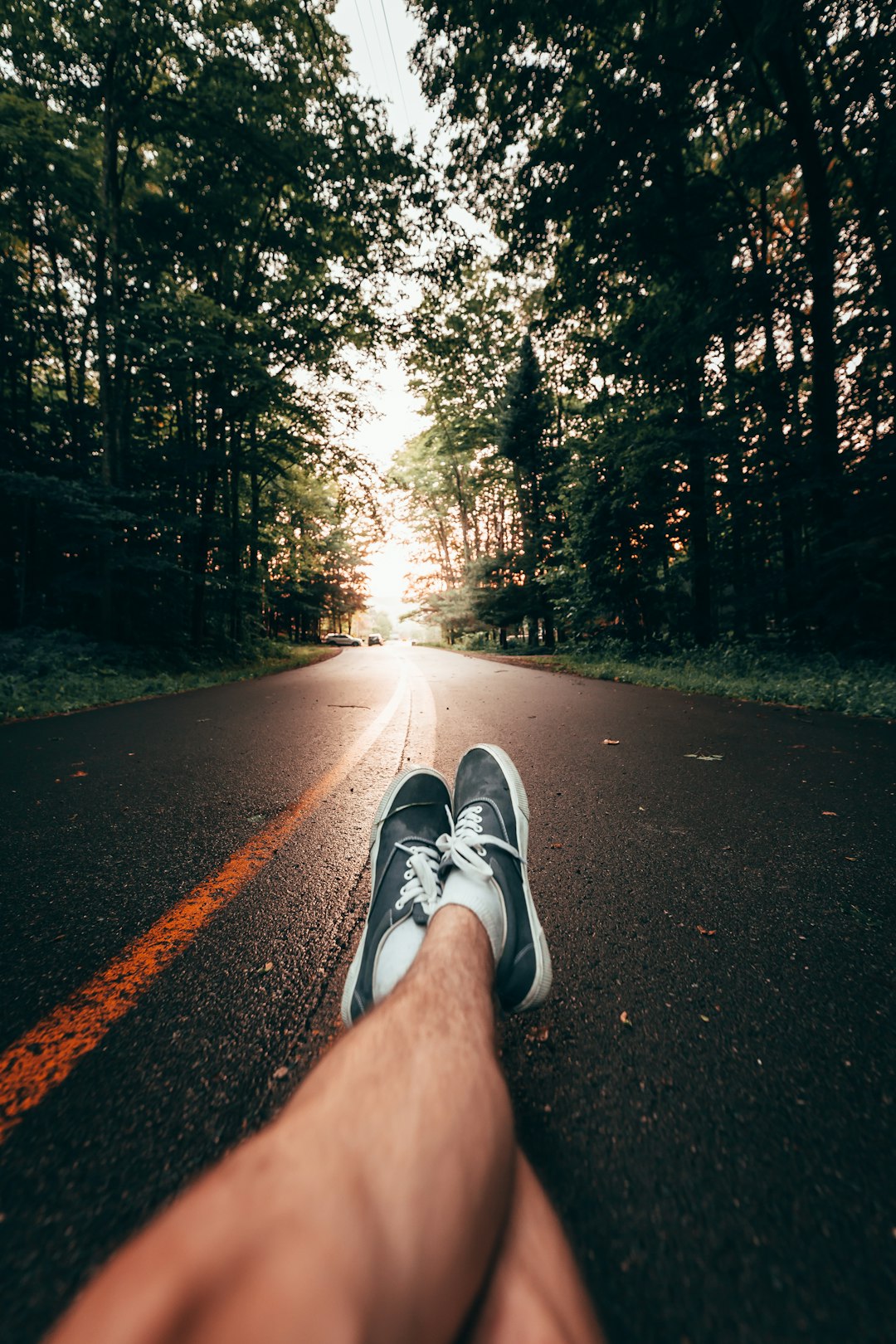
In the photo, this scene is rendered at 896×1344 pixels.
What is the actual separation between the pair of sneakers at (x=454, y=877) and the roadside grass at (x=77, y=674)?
5.86 metres

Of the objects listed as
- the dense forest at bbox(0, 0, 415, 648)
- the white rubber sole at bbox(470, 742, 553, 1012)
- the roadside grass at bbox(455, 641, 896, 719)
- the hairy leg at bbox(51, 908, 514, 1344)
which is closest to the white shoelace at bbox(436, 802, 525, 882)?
the white rubber sole at bbox(470, 742, 553, 1012)

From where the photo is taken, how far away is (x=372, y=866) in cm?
186

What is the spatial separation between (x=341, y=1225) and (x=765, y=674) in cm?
872

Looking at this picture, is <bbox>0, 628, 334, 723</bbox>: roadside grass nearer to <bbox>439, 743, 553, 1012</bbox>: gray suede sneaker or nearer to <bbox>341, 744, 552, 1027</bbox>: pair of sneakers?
<bbox>341, 744, 552, 1027</bbox>: pair of sneakers

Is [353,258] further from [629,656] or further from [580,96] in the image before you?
[629,656]

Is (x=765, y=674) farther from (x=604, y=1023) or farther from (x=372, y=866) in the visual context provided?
(x=604, y=1023)

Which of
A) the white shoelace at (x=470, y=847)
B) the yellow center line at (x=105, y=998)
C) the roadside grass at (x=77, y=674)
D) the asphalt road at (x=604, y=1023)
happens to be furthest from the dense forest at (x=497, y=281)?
the yellow center line at (x=105, y=998)

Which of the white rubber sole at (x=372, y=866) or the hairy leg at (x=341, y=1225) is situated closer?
the hairy leg at (x=341, y=1225)

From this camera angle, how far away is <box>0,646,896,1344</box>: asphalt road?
2.37ft

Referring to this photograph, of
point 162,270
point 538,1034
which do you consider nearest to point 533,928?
point 538,1034

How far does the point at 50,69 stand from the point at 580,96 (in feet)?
33.4

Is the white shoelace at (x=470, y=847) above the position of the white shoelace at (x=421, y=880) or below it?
above

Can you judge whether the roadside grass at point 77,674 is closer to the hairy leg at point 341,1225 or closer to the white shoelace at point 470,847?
the white shoelace at point 470,847

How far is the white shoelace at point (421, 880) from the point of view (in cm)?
153
